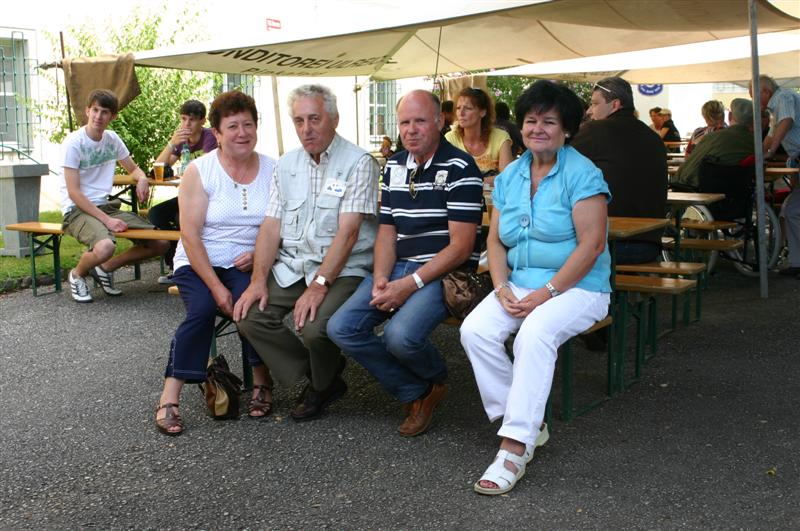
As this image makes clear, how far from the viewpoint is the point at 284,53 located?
6648 millimetres

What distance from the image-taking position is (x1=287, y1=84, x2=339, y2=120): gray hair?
4438 mm

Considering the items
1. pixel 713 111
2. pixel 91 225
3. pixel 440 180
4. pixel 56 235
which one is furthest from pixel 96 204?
pixel 713 111

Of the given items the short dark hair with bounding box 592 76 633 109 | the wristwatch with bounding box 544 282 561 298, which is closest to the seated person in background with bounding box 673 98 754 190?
the short dark hair with bounding box 592 76 633 109

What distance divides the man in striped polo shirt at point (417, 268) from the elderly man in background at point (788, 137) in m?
4.71

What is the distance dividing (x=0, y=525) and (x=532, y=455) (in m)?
2.00

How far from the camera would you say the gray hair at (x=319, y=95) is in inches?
175

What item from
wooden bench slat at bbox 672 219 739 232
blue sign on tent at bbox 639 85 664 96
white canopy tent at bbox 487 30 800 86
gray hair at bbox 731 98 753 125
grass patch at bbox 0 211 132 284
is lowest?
grass patch at bbox 0 211 132 284

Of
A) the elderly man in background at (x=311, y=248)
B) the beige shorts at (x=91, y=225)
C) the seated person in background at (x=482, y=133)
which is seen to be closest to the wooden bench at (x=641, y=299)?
the elderly man in background at (x=311, y=248)

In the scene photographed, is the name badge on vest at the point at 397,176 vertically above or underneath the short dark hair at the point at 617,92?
underneath

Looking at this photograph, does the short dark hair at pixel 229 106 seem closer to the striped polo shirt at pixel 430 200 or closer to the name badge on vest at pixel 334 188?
the name badge on vest at pixel 334 188

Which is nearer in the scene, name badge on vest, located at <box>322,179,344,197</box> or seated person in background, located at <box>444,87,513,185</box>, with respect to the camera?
name badge on vest, located at <box>322,179,344,197</box>

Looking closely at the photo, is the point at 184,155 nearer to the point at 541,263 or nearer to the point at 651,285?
the point at 651,285

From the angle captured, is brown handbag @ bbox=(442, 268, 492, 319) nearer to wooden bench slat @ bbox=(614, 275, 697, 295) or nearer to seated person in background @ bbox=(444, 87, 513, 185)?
wooden bench slat @ bbox=(614, 275, 697, 295)

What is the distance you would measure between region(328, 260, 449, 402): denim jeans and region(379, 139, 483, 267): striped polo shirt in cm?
24
